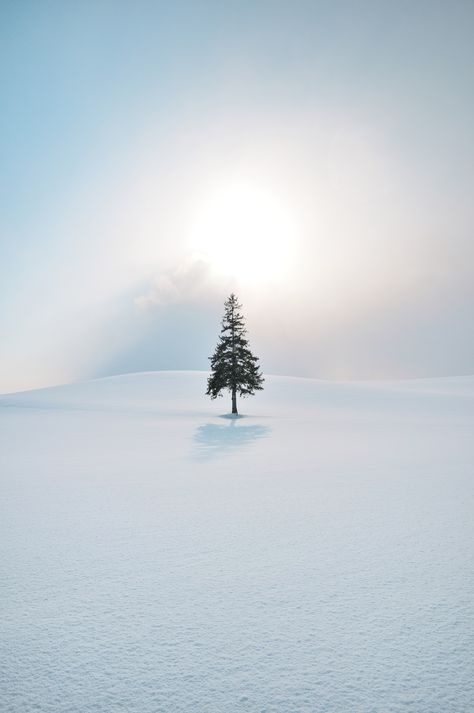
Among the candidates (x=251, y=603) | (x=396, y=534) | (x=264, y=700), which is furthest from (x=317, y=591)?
(x=396, y=534)

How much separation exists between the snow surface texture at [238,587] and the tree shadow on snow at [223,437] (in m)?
3.44

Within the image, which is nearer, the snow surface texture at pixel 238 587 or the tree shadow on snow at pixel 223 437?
the snow surface texture at pixel 238 587

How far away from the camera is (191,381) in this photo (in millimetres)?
61938

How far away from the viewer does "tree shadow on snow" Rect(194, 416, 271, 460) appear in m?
17.6

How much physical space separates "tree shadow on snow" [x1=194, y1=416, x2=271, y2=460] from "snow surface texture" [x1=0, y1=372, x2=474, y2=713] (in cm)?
344

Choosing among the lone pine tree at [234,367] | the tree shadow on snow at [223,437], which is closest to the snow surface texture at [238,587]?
the tree shadow on snow at [223,437]

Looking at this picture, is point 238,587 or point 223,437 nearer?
point 238,587

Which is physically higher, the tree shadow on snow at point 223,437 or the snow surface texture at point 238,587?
the snow surface texture at point 238,587

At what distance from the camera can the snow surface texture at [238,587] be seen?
3385 millimetres

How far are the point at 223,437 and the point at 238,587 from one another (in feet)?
56.8

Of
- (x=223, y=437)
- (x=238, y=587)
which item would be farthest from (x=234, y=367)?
(x=238, y=587)

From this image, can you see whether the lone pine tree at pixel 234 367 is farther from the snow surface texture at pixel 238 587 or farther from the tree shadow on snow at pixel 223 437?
the snow surface texture at pixel 238 587

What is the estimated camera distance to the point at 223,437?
22.3 m

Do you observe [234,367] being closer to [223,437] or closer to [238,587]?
[223,437]
